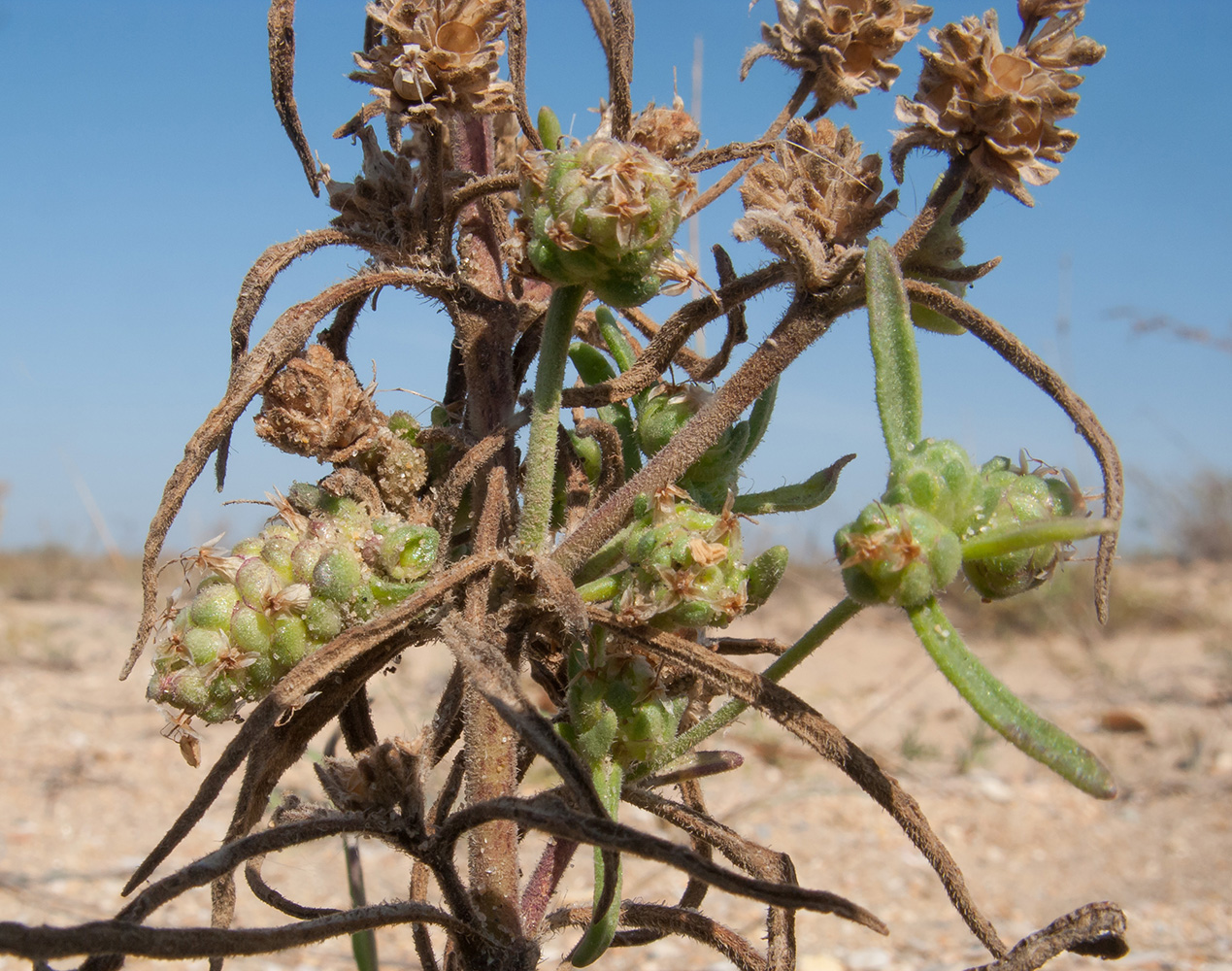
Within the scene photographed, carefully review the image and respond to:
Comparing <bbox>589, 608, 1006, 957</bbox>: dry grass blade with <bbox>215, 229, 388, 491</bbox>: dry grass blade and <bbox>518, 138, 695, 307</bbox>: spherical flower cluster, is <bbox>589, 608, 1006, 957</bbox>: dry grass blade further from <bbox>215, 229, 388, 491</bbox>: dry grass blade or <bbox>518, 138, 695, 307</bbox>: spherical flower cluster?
<bbox>215, 229, 388, 491</bbox>: dry grass blade

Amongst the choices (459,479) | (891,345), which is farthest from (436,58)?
(891,345)

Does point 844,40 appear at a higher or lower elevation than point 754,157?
higher

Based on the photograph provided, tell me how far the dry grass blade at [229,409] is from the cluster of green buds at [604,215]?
11.3 inches

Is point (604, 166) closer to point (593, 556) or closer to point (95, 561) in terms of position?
point (593, 556)

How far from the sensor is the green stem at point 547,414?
43.9 inches

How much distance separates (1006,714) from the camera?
0.89 metres

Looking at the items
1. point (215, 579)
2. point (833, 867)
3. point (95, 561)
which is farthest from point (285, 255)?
point (95, 561)

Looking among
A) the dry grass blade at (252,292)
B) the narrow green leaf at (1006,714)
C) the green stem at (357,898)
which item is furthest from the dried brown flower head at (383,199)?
the green stem at (357,898)

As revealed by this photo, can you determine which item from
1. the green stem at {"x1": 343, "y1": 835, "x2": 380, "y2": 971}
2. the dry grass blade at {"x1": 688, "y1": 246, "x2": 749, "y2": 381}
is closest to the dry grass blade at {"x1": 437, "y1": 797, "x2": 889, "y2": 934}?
the dry grass blade at {"x1": 688, "y1": 246, "x2": 749, "y2": 381}

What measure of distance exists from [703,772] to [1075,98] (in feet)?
3.13

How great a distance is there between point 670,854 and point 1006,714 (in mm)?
338

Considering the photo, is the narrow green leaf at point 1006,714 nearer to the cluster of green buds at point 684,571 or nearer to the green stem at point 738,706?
the green stem at point 738,706

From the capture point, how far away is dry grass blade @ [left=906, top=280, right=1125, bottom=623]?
110cm

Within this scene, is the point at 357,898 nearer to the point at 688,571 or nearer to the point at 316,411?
the point at 316,411
